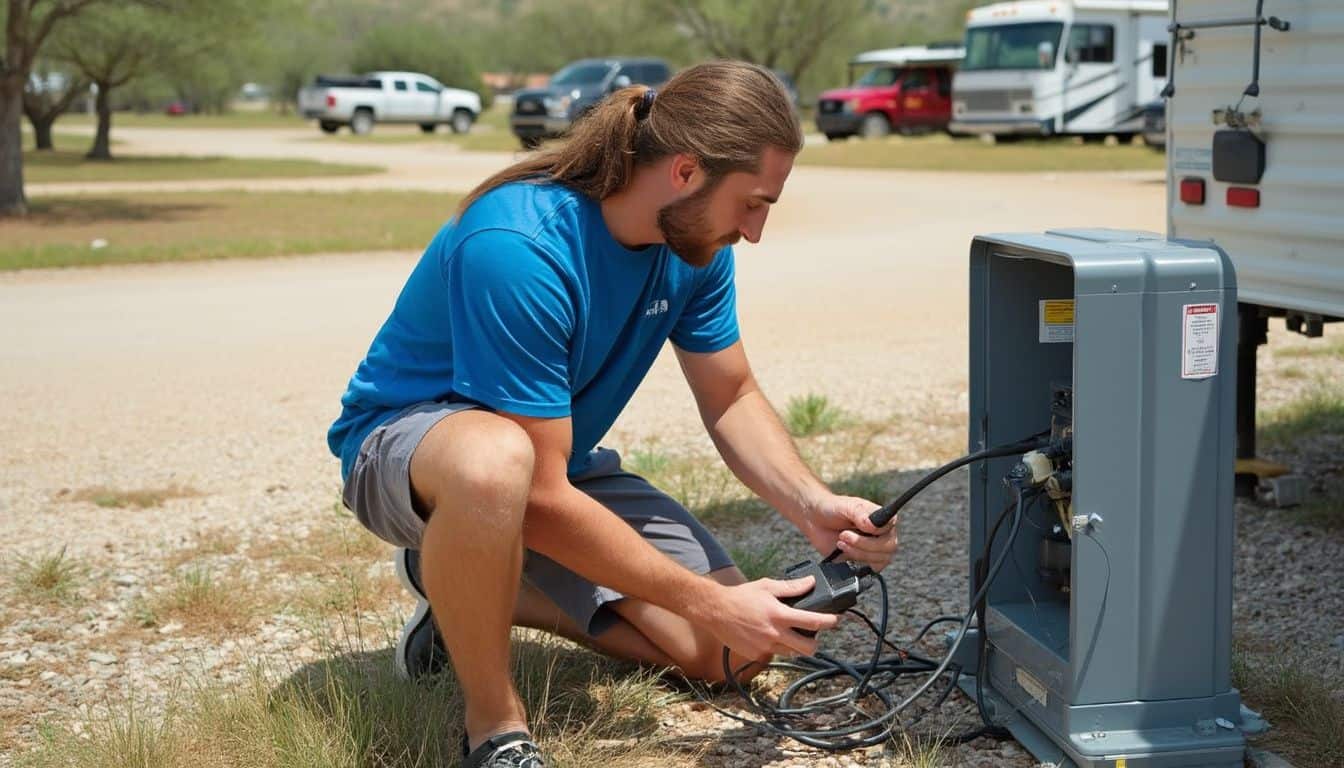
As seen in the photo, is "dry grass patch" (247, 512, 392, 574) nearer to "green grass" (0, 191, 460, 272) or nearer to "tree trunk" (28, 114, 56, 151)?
"green grass" (0, 191, 460, 272)

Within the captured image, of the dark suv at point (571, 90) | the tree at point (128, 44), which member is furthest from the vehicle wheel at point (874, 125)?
the tree at point (128, 44)

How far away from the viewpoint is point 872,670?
326 cm

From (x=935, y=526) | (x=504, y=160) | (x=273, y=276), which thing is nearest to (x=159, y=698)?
(x=935, y=526)

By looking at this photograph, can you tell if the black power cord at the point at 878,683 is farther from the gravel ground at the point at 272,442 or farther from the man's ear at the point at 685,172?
the man's ear at the point at 685,172

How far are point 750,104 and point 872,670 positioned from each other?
1.28 m

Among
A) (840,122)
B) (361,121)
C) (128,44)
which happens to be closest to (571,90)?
(840,122)

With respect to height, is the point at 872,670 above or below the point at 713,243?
below

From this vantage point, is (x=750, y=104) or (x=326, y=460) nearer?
(x=750, y=104)

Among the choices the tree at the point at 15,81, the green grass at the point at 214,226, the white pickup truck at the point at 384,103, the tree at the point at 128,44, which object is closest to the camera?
Result: the green grass at the point at 214,226

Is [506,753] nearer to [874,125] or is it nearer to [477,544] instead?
[477,544]

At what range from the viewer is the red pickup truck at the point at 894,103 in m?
32.6

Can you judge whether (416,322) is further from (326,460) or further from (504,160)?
(504,160)

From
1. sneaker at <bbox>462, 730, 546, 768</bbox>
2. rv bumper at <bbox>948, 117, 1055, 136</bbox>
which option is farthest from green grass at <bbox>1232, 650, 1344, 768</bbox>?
rv bumper at <bbox>948, 117, 1055, 136</bbox>

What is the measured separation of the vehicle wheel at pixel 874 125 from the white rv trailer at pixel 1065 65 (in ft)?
17.9
